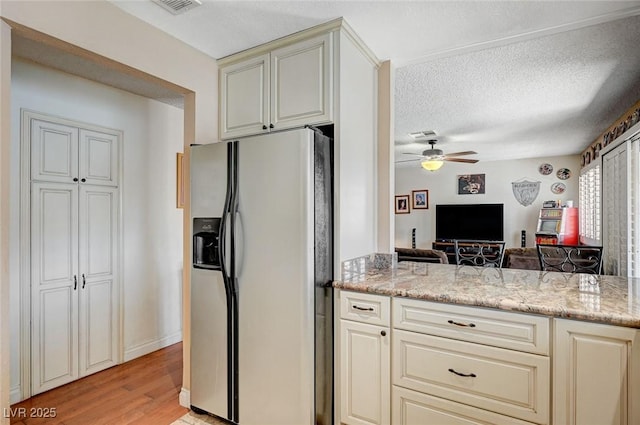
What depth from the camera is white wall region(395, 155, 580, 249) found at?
21.5 feet

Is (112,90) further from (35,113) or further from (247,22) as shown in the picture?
(247,22)

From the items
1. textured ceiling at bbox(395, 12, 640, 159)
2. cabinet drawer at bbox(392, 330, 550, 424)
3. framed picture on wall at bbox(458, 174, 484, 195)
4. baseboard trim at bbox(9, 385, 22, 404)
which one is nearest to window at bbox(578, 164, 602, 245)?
textured ceiling at bbox(395, 12, 640, 159)

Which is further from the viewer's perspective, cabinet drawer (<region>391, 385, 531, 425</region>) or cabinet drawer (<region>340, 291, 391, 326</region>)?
cabinet drawer (<region>340, 291, 391, 326</region>)

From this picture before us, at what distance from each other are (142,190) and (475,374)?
9.83 ft

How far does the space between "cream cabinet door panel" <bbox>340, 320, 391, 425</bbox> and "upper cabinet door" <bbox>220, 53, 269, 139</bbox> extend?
1.41 m

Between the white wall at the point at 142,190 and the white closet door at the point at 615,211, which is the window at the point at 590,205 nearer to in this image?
the white closet door at the point at 615,211

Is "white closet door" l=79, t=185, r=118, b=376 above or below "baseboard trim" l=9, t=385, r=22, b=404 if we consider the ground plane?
above

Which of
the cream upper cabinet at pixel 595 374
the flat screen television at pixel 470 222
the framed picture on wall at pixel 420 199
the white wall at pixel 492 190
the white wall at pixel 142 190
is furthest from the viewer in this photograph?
the framed picture on wall at pixel 420 199

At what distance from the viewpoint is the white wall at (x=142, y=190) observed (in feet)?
8.57

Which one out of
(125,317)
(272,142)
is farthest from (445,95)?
(125,317)

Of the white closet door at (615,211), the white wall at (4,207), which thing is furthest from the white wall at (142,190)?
the white closet door at (615,211)

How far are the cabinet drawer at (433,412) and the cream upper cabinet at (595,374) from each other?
0.22 metres

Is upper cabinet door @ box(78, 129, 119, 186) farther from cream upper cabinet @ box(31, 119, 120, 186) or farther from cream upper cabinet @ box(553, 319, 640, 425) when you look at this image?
cream upper cabinet @ box(553, 319, 640, 425)

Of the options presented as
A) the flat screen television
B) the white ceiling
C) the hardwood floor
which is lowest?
the hardwood floor
